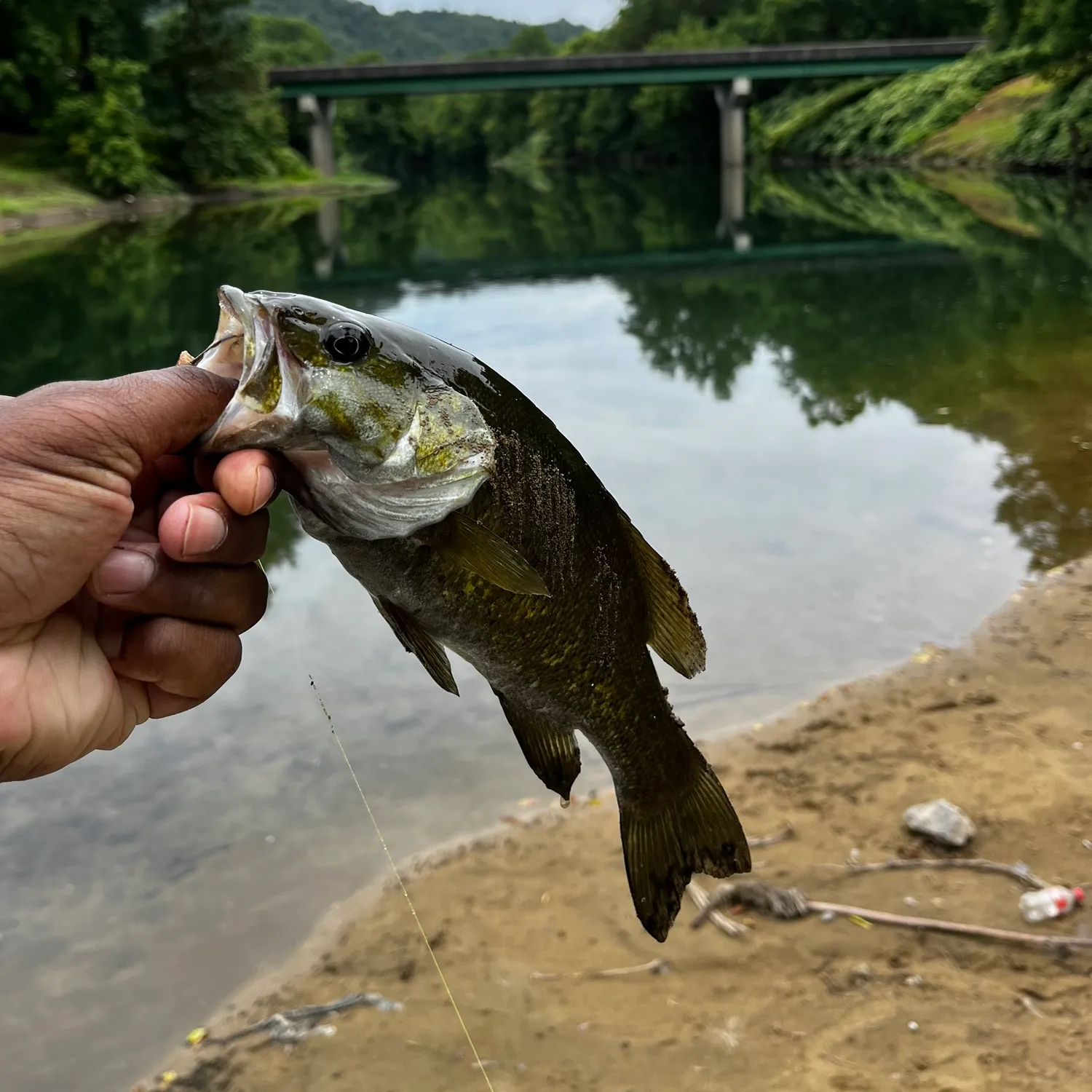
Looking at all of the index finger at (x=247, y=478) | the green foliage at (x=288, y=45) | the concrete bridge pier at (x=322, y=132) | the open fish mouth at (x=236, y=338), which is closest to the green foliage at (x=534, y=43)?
the green foliage at (x=288, y=45)

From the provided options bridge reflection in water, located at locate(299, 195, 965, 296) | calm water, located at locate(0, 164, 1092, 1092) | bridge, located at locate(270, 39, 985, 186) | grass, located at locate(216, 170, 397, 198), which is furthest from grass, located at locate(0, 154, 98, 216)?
bridge, located at locate(270, 39, 985, 186)

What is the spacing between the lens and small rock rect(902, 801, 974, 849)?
4.52 m

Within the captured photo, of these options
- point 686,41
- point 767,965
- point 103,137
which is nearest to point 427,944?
point 767,965

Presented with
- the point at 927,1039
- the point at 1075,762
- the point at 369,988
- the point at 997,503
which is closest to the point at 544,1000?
the point at 369,988

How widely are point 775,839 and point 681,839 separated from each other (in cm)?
237

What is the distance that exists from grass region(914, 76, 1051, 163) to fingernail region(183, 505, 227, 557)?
153 ft

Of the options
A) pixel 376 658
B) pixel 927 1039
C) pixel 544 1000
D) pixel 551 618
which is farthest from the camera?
pixel 376 658

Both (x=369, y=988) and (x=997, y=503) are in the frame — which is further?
(x=997, y=503)

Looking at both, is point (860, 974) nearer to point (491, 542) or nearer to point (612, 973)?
point (612, 973)

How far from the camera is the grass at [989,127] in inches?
1732

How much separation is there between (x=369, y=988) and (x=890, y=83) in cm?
7019

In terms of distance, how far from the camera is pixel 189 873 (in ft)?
16.5

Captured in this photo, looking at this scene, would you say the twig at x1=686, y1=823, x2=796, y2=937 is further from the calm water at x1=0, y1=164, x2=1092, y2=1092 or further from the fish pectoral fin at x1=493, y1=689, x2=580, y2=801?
the fish pectoral fin at x1=493, y1=689, x2=580, y2=801

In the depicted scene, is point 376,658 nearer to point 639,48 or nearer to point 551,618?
point 551,618
